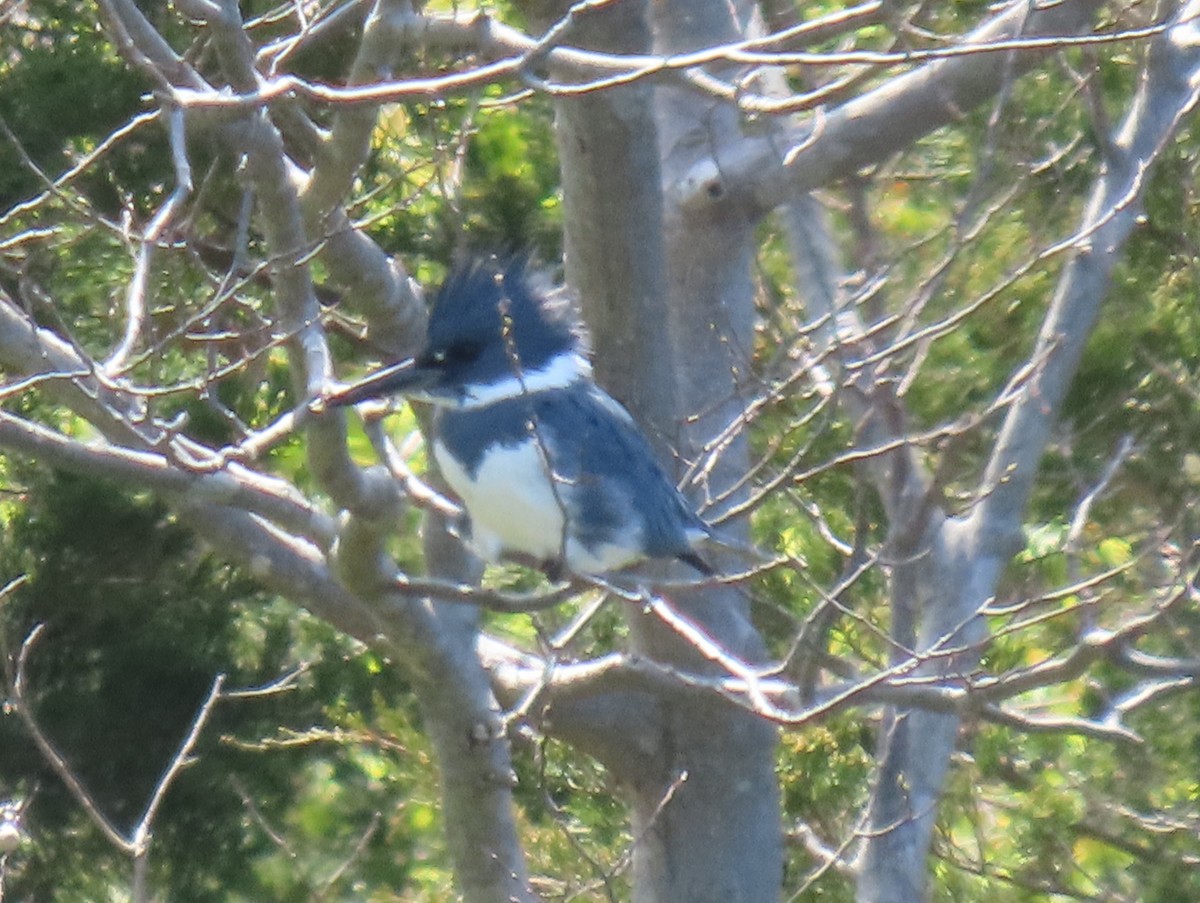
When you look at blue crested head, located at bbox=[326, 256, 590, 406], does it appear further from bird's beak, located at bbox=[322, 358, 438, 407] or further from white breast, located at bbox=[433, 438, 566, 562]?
white breast, located at bbox=[433, 438, 566, 562]

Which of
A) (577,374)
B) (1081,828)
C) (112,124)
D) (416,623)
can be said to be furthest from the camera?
(1081,828)

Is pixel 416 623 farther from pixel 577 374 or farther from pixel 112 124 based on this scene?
pixel 112 124

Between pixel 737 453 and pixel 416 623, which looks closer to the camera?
pixel 416 623

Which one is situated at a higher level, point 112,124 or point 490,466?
point 112,124

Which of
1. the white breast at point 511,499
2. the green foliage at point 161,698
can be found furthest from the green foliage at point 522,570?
the white breast at point 511,499

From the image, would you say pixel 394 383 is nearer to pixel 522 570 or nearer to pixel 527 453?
pixel 527 453

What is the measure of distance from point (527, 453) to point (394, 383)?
221 millimetres

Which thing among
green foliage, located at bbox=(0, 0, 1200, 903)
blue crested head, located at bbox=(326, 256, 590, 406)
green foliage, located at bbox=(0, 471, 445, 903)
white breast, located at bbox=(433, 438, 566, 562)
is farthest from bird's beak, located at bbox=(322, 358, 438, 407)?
green foliage, located at bbox=(0, 471, 445, 903)

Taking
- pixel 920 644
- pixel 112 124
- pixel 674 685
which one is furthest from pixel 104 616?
pixel 674 685

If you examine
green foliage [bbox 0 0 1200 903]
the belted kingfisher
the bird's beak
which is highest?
the bird's beak

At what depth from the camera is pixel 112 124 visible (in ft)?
12.2

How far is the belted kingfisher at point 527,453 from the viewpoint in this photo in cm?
254

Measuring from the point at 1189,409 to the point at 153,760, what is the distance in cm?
248

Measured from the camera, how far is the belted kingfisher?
254 centimetres
